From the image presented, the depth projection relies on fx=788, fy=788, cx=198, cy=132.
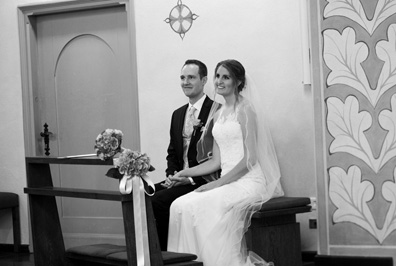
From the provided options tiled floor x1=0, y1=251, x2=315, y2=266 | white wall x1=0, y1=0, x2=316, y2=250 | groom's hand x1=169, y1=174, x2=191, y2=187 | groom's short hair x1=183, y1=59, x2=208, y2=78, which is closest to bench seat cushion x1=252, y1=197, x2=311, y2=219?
white wall x1=0, y1=0, x2=316, y2=250

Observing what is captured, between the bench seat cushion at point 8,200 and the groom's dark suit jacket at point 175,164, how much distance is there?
2003 mm

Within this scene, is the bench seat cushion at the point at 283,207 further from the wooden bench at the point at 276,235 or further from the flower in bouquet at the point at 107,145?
the flower in bouquet at the point at 107,145

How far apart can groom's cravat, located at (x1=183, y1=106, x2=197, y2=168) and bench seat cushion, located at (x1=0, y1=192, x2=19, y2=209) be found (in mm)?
2228

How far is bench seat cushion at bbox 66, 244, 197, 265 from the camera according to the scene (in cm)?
554

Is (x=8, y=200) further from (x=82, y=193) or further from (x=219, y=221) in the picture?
(x=219, y=221)

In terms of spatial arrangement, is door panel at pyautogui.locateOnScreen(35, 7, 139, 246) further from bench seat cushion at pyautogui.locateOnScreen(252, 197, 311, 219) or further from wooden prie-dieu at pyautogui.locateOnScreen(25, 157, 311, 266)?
bench seat cushion at pyautogui.locateOnScreen(252, 197, 311, 219)

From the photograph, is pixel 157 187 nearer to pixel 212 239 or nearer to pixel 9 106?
pixel 212 239

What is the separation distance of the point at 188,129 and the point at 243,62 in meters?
0.78

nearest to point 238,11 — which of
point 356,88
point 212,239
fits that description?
point 356,88

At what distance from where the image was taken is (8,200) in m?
8.27

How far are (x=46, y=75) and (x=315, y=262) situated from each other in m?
3.77

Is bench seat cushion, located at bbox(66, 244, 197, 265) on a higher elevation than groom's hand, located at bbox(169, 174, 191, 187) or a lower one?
lower

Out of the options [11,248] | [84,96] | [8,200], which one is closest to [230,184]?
[84,96]

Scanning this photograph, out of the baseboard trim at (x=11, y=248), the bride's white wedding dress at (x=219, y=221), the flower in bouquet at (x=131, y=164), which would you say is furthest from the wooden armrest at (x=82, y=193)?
the baseboard trim at (x=11, y=248)
